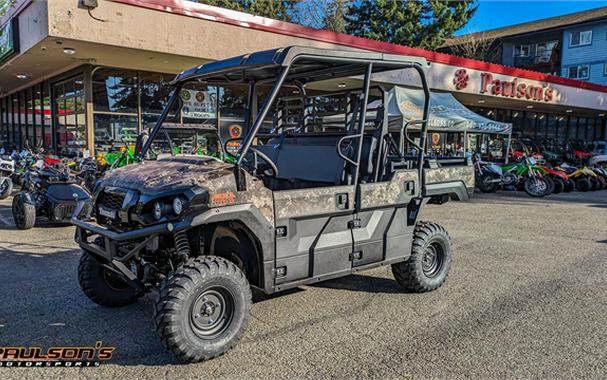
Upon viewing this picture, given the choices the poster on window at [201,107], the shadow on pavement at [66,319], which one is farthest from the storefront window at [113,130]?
the shadow on pavement at [66,319]

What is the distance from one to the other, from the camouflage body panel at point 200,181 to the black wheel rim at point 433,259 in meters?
2.08

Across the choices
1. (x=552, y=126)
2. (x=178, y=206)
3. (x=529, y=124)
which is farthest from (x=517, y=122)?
(x=178, y=206)

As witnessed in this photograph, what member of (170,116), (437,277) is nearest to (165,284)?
(170,116)

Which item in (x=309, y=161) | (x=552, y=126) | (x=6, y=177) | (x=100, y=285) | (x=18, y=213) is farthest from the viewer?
(x=552, y=126)

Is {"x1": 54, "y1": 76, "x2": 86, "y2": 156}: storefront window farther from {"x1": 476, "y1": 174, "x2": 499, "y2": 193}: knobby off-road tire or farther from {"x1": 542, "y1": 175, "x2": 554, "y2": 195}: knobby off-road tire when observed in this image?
{"x1": 542, "y1": 175, "x2": 554, "y2": 195}: knobby off-road tire

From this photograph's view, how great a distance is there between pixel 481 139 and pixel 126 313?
69.7 ft

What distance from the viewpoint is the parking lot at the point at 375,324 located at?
10.5 feet

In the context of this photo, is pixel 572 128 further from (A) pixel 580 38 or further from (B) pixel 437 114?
(B) pixel 437 114

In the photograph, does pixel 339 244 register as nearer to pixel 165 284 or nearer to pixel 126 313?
pixel 165 284

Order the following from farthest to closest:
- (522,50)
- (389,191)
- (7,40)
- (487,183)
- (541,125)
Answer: (522,50), (541,125), (487,183), (7,40), (389,191)

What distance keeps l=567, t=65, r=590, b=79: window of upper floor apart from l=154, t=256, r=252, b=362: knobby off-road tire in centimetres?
3884

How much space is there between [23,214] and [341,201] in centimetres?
581

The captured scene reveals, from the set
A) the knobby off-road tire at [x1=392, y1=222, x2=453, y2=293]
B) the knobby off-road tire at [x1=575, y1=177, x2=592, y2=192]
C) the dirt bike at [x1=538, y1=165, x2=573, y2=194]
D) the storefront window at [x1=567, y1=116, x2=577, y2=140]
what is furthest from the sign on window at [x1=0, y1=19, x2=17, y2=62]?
the storefront window at [x1=567, y1=116, x2=577, y2=140]

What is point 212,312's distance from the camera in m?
3.38
